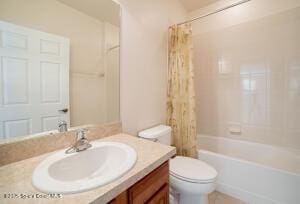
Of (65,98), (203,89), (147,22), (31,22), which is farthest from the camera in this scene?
(203,89)

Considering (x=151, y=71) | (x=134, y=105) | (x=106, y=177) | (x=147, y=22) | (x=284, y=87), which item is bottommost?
(x=106, y=177)

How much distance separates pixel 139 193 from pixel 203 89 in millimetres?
1965

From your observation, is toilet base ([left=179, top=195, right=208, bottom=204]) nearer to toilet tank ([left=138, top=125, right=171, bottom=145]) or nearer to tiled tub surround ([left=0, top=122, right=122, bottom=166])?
toilet tank ([left=138, top=125, right=171, bottom=145])

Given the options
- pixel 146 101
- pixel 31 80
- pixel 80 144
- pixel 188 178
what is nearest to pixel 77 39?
pixel 31 80

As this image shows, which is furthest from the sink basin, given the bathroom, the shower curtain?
the shower curtain

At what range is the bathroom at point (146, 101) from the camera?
756 mm

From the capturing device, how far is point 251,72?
6.38ft

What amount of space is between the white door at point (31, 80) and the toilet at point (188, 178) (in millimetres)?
779

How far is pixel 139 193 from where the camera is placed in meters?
0.71

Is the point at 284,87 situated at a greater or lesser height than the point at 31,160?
greater

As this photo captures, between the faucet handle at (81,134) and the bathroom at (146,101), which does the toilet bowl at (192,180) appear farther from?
the faucet handle at (81,134)

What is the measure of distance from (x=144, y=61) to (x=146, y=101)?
42 cm

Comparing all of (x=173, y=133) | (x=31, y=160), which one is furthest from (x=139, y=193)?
(x=173, y=133)

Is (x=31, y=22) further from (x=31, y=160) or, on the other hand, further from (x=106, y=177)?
(x=106, y=177)
